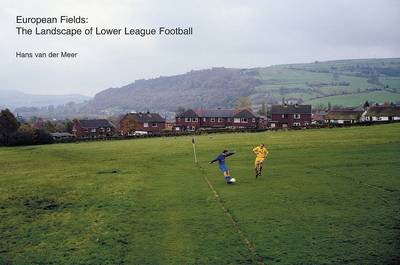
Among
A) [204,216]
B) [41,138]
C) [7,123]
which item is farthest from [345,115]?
[204,216]

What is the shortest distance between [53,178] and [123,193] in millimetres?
10988

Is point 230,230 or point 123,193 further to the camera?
point 123,193

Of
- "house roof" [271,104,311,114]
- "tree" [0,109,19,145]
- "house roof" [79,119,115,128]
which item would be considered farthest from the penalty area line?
"house roof" [79,119,115,128]

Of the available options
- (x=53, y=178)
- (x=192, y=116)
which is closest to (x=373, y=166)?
(x=53, y=178)

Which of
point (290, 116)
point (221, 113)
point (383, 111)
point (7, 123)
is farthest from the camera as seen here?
point (221, 113)

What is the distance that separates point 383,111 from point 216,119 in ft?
170

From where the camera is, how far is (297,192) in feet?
81.7

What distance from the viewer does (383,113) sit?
134000 mm

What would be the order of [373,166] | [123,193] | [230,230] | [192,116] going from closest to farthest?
[230,230] → [123,193] → [373,166] → [192,116]

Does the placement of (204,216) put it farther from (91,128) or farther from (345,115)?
(345,115)

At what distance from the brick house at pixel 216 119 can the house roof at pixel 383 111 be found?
35.7 metres

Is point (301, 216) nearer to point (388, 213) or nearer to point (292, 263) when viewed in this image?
point (388, 213)

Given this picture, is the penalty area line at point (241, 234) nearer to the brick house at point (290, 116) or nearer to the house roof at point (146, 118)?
the brick house at point (290, 116)

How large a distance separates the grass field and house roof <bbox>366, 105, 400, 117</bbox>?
102316 mm
